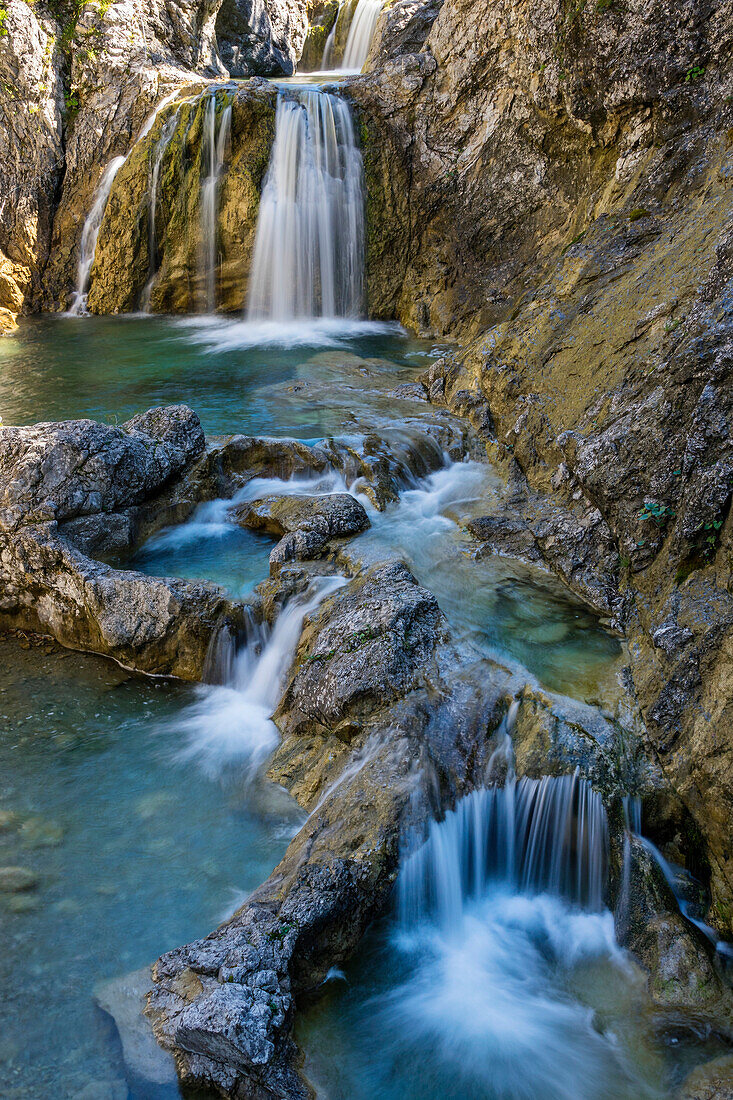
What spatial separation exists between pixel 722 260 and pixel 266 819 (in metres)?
6.02

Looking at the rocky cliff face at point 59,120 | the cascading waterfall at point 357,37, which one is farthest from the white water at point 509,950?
the cascading waterfall at point 357,37

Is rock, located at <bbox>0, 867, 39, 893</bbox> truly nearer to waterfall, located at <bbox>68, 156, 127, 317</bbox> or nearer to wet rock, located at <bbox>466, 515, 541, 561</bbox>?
wet rock, located at <bbox>466, 515, 541, 561</bbox>

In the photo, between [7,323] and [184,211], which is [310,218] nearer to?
[184,211]

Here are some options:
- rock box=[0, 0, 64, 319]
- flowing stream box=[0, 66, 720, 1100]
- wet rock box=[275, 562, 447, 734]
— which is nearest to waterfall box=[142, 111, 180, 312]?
rock box=[0, 0, 64, 319]

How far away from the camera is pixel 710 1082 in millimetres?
3389

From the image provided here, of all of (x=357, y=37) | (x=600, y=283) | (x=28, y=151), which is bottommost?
(x=600, y=283)

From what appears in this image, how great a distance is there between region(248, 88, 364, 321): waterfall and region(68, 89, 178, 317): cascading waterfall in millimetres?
2879

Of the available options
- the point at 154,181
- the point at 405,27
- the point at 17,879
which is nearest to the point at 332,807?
the point at 17,879

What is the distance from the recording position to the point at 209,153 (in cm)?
1466

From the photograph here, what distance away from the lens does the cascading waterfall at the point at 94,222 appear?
50.6 feet

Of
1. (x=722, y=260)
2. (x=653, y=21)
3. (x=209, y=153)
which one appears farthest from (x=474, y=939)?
(x=209, y=153)

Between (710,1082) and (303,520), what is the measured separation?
516 centimetres

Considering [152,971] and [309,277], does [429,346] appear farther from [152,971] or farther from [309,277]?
[152,971]

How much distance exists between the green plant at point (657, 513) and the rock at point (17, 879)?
4931 millimetres
